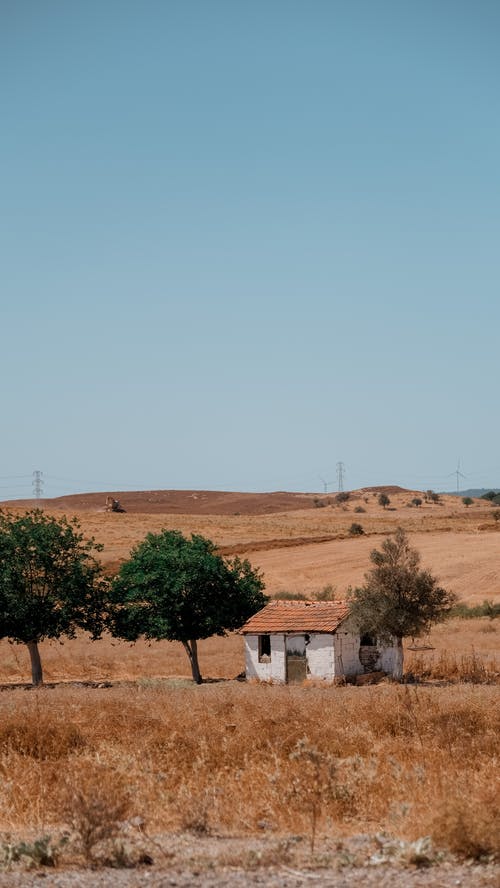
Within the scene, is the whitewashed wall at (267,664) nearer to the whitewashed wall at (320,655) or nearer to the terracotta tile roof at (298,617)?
the terracotta tile roof at (298,617)

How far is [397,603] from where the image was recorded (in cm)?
4119

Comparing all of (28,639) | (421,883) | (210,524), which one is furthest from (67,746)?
(210,524)

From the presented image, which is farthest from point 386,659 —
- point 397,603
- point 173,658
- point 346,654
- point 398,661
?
point 173,658

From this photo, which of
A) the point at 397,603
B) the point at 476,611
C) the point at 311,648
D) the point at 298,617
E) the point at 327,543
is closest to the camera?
the point at 397,603

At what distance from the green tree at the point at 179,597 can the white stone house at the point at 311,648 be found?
3028 mm

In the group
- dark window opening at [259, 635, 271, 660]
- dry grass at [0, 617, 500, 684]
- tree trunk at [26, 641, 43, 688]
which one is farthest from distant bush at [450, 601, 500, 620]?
tree trunk at [26, 641, 43, 688]

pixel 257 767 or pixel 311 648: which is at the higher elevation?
pixel 257 767

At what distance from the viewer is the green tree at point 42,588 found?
1751 inches

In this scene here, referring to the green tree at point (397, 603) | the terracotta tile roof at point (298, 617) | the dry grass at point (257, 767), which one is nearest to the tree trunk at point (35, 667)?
the terracotta tile roof at point (298, 617)

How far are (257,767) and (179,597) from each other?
32.7 meters

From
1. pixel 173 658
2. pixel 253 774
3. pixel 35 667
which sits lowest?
pixel 173 658

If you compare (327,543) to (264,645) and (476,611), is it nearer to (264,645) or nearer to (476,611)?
(476,611)

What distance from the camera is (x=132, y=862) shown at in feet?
31.8

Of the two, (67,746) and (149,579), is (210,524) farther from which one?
(67,746)
